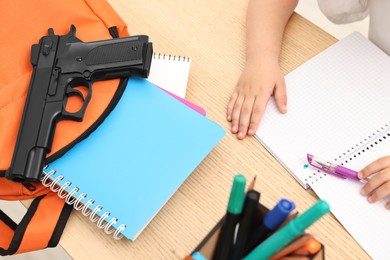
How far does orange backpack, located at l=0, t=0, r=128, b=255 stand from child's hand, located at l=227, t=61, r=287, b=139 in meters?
0.18

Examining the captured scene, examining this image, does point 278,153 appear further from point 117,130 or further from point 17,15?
point 17,15

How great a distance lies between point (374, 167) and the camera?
2.24 feet

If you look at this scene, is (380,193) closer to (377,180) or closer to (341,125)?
(377,180)

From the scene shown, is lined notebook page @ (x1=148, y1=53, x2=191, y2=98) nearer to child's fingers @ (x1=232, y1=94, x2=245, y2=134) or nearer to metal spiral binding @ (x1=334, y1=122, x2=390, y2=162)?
child's fingers @ (x1=232, y1=94, x2=245, y2=134)

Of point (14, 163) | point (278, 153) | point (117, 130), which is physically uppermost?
point (278, 153)

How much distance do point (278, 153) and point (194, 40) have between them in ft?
0.86

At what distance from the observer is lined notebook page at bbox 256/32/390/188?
716 millimetres

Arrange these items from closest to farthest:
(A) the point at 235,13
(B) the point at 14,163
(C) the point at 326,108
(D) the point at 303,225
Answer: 1. (D) the point at 303,225
2. (B) the point at 14,163
3. (C) the point at 326,108
4. (A) the point at 235,13

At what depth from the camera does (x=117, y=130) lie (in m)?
0.68

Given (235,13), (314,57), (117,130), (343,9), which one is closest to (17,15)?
(117,130)

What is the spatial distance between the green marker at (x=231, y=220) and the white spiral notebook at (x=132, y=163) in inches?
6.6

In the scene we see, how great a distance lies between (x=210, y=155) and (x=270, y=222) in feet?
0.89

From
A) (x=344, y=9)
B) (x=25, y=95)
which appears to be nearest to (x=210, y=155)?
(x=25, y=95)

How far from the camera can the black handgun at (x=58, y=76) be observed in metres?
0.64
